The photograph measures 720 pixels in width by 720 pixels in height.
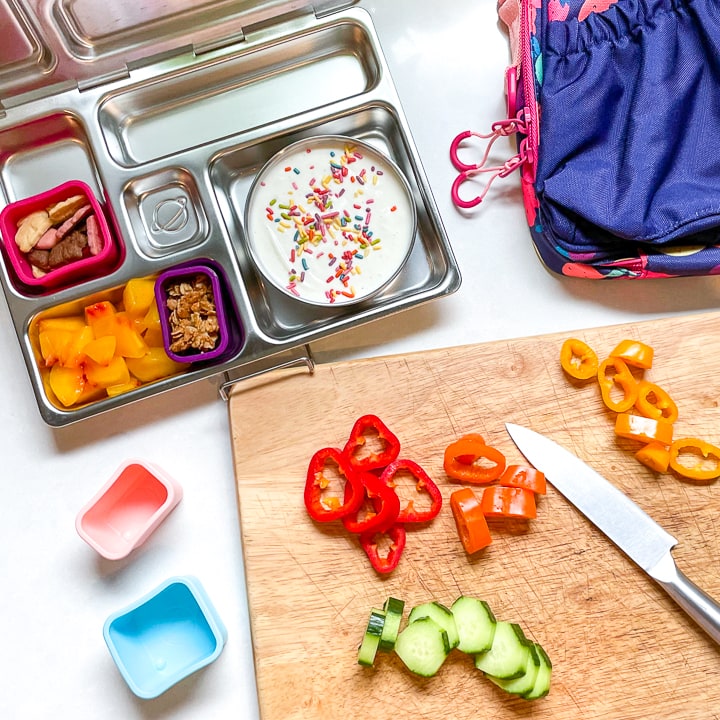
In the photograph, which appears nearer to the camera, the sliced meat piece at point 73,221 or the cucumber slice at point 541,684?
the cucumber slice at point 541,684

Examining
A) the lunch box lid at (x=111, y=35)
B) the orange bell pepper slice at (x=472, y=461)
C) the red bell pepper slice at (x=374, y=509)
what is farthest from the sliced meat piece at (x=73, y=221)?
the orange bell pepper slice at (x=472, y=461)

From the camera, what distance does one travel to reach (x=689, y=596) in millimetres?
1438

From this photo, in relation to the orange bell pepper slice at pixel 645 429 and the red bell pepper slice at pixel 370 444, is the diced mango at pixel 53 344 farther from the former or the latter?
the orange bell pepper slice at pixel 645 429

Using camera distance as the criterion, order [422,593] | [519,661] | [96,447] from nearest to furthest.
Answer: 1. [519,661]
2. [422,593]
3. [96,447]

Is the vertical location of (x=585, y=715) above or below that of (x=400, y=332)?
below

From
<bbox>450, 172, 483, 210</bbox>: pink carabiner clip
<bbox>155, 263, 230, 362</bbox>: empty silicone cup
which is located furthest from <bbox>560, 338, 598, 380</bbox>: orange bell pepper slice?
<bbox>155, 263, 230, 362</bbox>: empty silicone cup

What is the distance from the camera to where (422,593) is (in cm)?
152

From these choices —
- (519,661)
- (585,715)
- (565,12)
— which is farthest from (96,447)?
(565,12)

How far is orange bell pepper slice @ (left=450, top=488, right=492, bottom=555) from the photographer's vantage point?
4.82ft

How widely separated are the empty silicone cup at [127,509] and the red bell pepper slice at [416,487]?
0.46 metres

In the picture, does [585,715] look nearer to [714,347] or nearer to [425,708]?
[425,708]

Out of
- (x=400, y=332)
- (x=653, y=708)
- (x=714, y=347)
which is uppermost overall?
(x=400, y=332)

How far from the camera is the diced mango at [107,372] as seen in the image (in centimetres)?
149

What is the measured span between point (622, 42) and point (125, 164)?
1.09 meters
